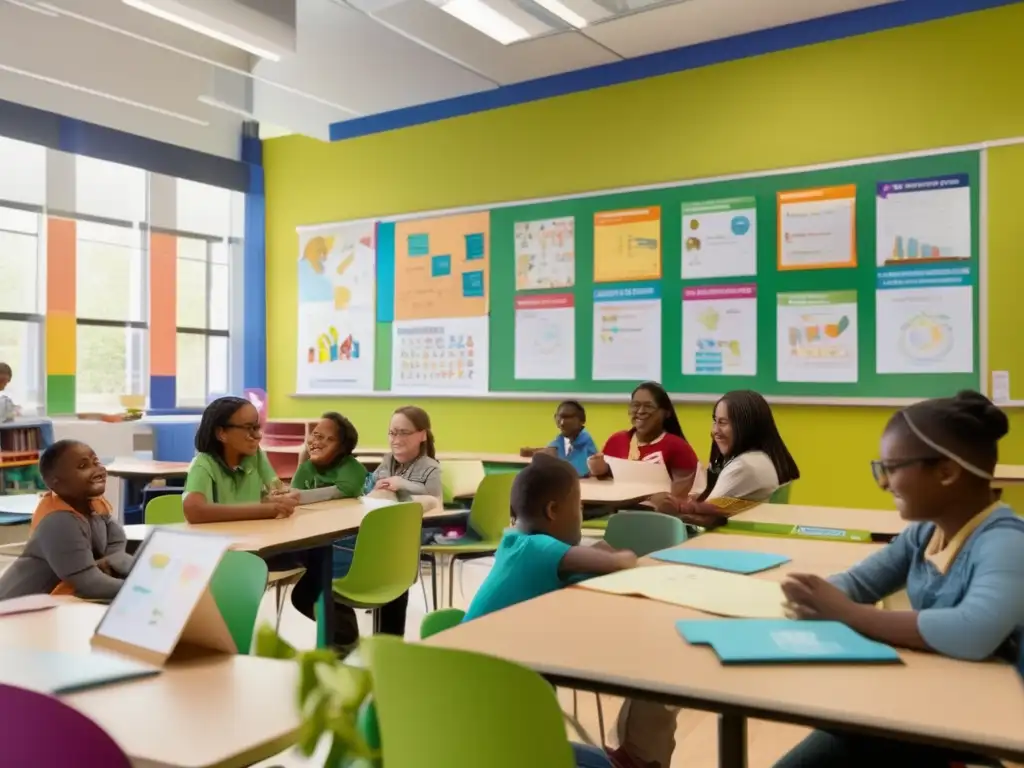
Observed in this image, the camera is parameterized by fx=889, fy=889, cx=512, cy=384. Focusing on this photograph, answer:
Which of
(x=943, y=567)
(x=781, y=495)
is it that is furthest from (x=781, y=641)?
(x=781, y=495)

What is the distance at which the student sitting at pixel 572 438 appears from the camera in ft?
17.9

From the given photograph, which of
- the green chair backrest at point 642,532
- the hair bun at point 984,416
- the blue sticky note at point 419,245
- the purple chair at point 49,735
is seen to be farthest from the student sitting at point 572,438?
the purple chair at point 49,735

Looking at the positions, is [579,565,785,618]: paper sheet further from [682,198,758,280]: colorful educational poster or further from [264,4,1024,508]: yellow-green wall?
[682,198,758,280]: colorful educational poster

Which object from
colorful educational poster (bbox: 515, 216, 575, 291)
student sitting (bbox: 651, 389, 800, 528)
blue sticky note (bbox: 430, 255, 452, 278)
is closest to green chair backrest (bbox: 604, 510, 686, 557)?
student sitting (bbox: 651, 389, 800, 528)

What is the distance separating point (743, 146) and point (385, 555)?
370 cm

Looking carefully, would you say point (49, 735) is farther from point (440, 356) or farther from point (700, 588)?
point (440, 356)

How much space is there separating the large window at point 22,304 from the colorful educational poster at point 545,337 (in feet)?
13.6

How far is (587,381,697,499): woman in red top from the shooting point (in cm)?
457

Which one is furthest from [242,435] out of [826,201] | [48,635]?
[826,201]

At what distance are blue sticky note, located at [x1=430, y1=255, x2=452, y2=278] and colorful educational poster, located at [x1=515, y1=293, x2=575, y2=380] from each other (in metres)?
0.69

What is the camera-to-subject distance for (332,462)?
3996 mm

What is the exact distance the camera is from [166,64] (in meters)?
7.86

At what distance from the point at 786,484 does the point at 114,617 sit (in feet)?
9.27

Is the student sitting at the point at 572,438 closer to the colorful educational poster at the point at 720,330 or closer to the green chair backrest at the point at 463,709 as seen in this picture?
the colorful educational poster at the point at 720,330
